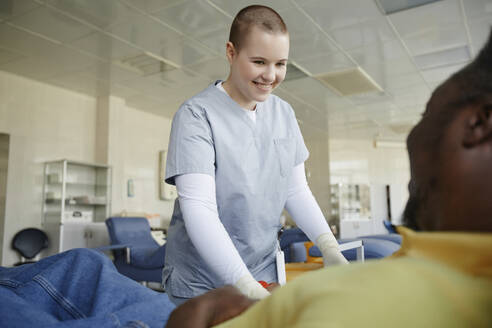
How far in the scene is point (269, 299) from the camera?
0.36 m

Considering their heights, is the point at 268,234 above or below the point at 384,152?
below

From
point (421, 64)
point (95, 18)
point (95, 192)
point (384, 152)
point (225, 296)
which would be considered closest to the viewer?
point (225, 296)

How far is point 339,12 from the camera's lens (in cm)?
392

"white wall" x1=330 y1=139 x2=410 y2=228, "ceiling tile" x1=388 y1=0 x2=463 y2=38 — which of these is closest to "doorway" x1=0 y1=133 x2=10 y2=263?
"ceiling tile" x1=388 y1=0 x2=463 y2=38

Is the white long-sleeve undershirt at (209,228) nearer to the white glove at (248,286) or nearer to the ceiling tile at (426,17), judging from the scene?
the white glove at (248,286)

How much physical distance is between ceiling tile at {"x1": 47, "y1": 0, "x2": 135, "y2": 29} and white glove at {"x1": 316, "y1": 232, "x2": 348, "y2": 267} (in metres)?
3.38

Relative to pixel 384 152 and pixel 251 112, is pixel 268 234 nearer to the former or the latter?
pixel 251 112

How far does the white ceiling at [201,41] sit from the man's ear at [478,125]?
302 centimetres

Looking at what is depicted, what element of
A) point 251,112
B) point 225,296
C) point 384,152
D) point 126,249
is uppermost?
point 384,152

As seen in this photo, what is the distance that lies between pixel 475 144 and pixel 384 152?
37.5 ft

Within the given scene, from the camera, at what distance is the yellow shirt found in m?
0.28

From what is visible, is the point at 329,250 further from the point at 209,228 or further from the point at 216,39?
the point at 216,39

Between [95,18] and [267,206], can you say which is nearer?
[267,206]

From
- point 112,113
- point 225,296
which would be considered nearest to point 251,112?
point 225,296
